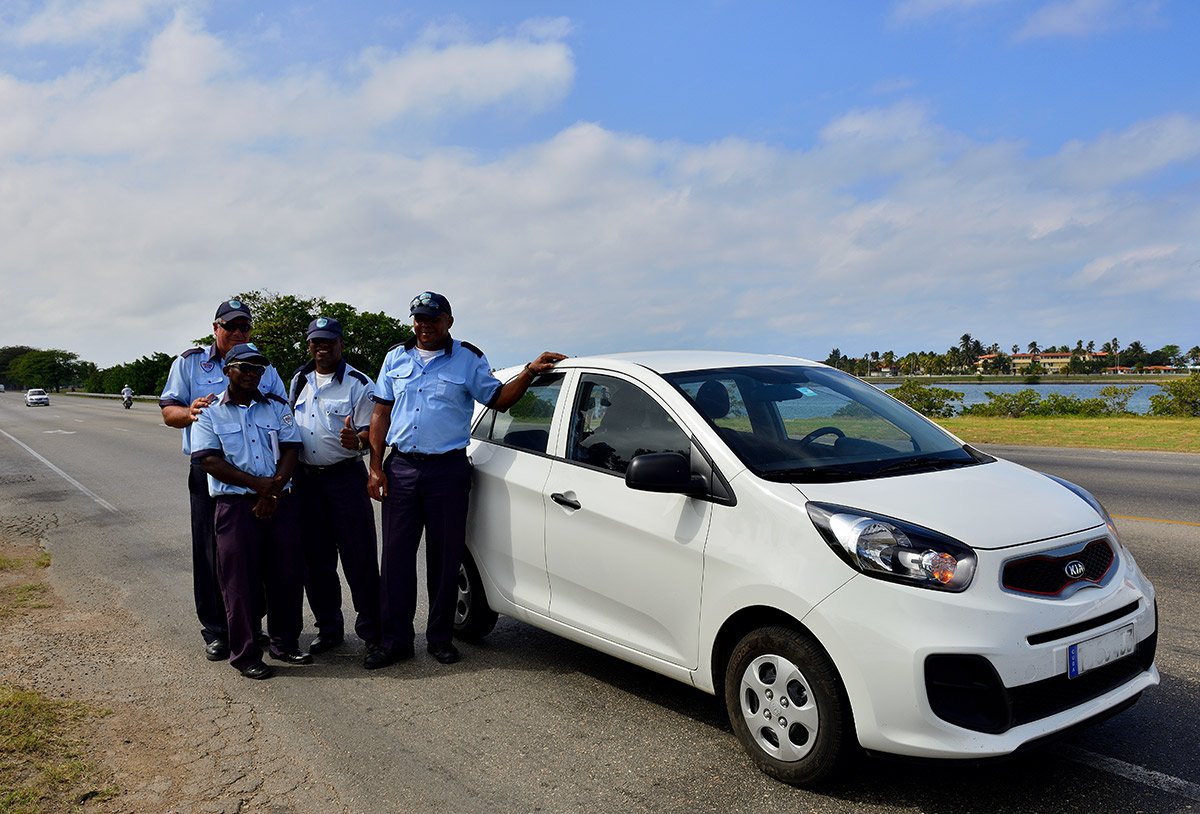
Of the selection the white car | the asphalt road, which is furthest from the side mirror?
the asphalt road

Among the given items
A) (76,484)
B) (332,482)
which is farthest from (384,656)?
(76,484)

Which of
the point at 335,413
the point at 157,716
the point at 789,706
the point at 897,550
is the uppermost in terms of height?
the point at 335,413

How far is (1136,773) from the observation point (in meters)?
3.61

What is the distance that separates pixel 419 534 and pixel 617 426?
1.56m

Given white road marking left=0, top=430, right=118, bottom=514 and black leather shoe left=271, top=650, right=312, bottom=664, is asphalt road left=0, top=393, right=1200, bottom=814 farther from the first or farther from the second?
white road marking left=0, top=430, right=118, bottom=514

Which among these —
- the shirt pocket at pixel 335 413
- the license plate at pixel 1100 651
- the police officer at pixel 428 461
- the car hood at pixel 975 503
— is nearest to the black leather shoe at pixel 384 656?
the police officer at pixel 428 461

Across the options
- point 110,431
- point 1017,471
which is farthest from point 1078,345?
point 1017,471

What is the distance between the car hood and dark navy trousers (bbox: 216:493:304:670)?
10.4 ft

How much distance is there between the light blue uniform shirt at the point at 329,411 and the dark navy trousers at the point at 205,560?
61 centimetres

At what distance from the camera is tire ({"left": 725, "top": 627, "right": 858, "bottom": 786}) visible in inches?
134

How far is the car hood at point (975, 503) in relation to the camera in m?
3.38

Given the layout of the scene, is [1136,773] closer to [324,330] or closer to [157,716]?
[157,716]

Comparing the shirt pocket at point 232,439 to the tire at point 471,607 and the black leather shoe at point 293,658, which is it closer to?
the black leather shoe at point 293,658

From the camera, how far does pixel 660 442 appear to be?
4.31 metres
